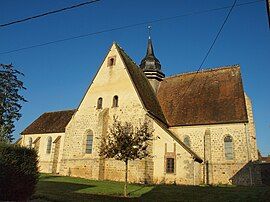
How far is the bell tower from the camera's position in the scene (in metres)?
32.3

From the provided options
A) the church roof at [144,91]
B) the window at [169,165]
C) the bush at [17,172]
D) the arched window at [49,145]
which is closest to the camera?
the bush at [17,172]

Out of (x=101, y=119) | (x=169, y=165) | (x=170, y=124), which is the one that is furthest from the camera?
(x=170, y=124)

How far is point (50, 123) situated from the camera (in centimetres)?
3659

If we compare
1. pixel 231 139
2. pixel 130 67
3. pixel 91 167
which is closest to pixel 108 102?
pixel 130 67

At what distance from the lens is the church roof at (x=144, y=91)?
25328mm

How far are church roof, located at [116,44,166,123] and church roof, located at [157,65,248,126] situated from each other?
115 cm

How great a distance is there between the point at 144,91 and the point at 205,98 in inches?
241

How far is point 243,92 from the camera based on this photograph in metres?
25.8

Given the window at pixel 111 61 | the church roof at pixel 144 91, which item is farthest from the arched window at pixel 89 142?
the window at pixel 111 61

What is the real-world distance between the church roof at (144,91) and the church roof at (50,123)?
11.9 meters

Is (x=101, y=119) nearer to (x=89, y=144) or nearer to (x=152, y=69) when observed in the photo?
(x=89, y=144)

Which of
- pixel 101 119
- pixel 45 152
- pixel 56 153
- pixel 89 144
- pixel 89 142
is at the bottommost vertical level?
pixel 56 153

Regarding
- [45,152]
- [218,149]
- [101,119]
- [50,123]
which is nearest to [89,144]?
[101,119]

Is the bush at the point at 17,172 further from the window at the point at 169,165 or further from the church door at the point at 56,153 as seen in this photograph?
the church door at the point at 56,153
